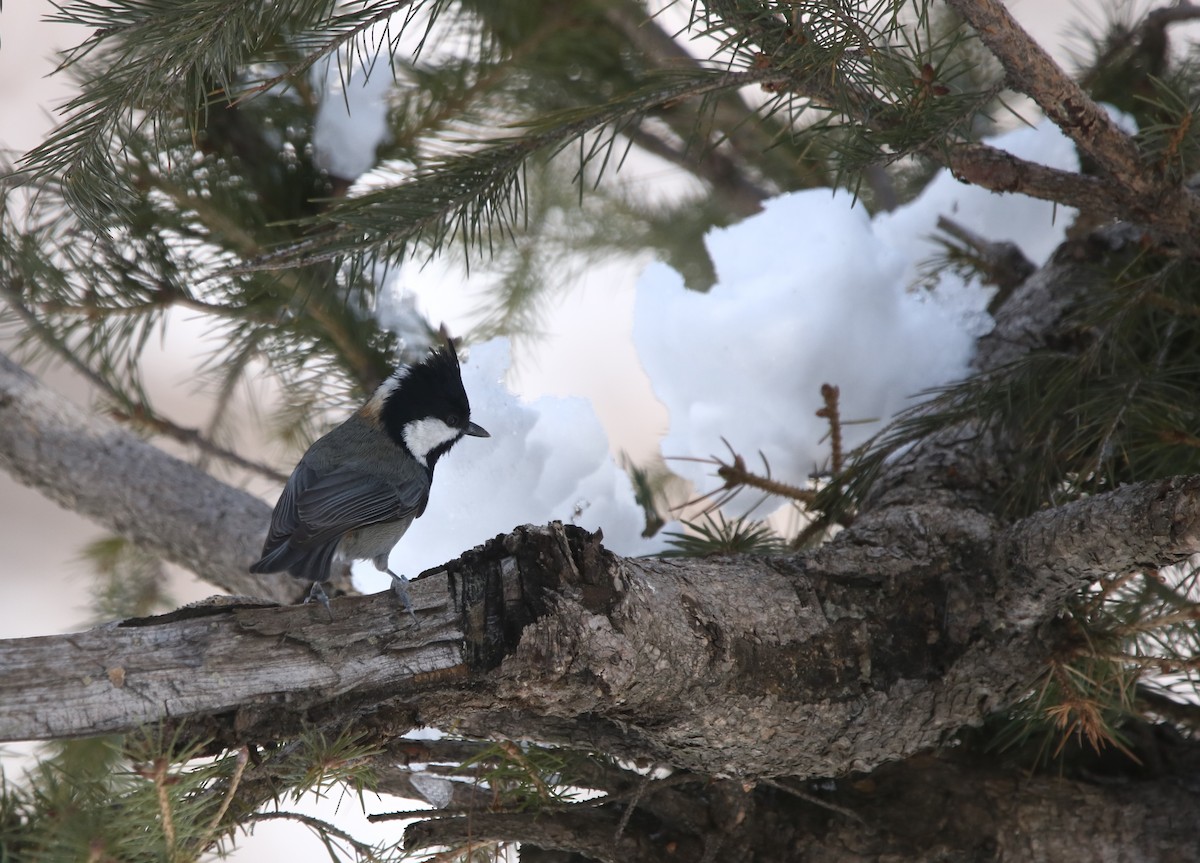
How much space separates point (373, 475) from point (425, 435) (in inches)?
5.4

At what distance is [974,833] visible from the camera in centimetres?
113

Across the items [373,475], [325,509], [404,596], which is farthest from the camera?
[373,475]

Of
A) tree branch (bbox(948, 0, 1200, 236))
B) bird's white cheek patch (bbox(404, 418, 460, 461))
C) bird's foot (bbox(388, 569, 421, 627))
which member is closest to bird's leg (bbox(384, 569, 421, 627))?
bird's foot (bbox(388, 569, 421, 627))

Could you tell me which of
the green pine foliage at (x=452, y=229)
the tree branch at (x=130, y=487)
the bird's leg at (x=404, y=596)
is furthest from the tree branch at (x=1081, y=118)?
the tree branch at (x=130, y=487)

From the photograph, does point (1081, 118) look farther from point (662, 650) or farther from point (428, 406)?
point (428, 406)

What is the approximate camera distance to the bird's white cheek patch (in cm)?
152

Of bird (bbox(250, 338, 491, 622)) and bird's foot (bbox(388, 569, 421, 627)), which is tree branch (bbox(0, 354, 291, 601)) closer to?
bird (bbox(250, 338, 491, 622))

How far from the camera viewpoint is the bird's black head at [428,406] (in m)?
1.44

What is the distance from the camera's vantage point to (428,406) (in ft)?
4.93

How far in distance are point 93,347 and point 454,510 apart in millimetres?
707

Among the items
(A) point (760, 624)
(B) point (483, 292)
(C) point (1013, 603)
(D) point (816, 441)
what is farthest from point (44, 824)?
(B) point (483, 292)

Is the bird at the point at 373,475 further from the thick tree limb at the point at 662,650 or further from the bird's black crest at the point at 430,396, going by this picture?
the thick tree limb at the point at 662,650

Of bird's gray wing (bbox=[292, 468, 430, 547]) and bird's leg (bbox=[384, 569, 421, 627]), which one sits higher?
bird's gray wing (bbox=[292, 468, 430, 547])

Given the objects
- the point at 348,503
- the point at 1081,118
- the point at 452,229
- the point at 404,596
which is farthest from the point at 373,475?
the point at 1081,118
